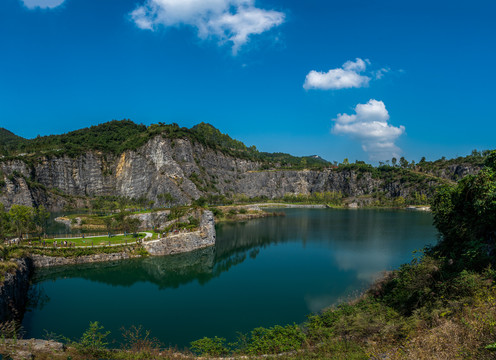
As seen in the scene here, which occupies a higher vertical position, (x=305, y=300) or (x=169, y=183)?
(x=169, y=183)

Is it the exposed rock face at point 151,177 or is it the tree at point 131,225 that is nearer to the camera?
the tree at point 131,225

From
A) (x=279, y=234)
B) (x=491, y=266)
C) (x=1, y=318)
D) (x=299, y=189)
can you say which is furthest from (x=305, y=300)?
(x=299, y=189)

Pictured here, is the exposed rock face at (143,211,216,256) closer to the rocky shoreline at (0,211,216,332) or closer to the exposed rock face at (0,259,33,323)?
the rocky shoreline at (0,211,216,332)

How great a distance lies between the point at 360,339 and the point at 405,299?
209 inches

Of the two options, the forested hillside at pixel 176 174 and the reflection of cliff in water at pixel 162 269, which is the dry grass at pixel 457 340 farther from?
the forested hillside at pixel 176 174

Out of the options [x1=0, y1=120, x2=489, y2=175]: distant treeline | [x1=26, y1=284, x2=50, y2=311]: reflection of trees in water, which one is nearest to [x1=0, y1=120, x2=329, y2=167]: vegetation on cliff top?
[x1=0, y1=120, x2=489, y2=175]: distant treeline

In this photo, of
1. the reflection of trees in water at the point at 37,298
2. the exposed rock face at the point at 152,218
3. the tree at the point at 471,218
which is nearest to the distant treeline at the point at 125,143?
the exposed rock face at the point at 152,218

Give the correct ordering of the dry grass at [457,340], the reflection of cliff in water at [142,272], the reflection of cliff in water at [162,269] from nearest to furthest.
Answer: the dry grass at [457,340], the reflection of cliff in water at [142,272], the reflection of cliff in water at [162,269]

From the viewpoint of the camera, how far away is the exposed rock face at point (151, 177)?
98.8 meters

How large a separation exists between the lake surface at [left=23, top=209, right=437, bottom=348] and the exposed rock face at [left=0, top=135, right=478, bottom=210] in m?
63.8

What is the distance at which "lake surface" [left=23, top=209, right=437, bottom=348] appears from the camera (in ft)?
66.2

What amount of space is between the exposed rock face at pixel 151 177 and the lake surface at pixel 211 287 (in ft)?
209

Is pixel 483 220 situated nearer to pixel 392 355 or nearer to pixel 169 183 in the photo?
pixel 392 355

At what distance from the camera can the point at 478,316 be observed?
9.27 metres
